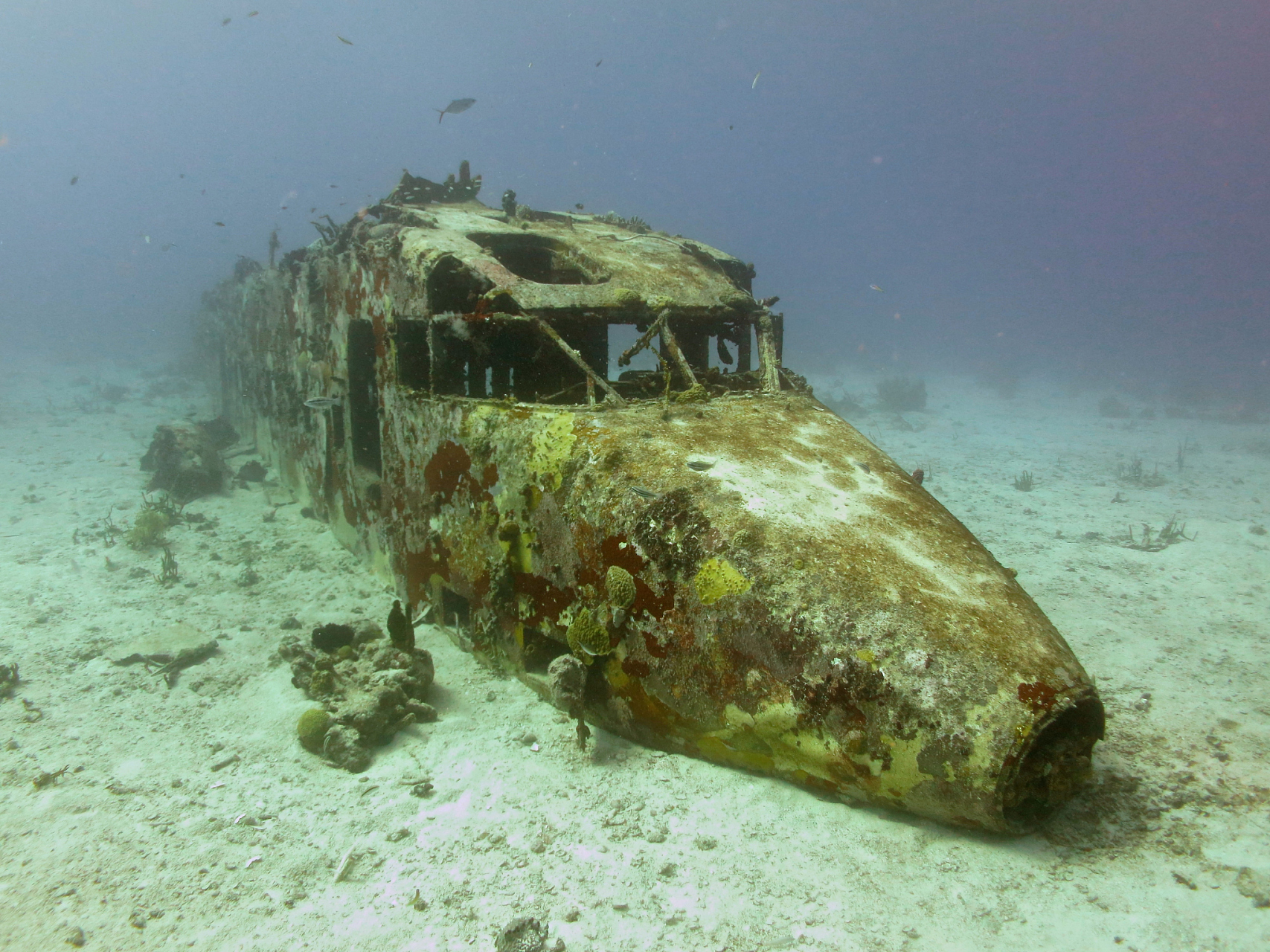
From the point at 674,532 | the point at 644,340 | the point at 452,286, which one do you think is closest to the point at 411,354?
the point at 452,286

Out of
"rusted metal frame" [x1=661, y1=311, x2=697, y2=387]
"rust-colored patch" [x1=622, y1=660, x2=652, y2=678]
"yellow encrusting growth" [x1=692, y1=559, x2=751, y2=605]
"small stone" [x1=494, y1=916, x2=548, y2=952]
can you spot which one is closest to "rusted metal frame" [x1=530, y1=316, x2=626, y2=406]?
"rusted metal frame" [x1=661, y1=311, x2=697, y2=387]

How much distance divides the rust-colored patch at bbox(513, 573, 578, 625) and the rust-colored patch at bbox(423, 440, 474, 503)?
0.77 m

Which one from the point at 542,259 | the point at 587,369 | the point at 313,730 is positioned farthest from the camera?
the point at 542,259

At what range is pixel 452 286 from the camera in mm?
4434

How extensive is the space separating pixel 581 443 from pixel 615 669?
1.13m

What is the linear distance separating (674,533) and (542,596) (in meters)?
0.90

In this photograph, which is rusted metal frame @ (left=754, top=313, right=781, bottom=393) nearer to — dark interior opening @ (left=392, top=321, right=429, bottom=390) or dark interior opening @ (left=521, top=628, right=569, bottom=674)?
dark interior opening @ (left=521, top=628, right=569, bottom=674)

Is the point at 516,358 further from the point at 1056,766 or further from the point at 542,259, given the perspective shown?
the point at 1056,766

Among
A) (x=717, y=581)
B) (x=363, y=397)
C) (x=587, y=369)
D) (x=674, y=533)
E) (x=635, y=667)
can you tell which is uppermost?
(x=587, y=369)

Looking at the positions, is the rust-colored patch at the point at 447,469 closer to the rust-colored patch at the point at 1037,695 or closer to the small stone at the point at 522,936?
the small stone at the point at 522,936

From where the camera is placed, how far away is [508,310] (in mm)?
3994

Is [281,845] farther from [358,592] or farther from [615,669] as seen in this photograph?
[358,592]

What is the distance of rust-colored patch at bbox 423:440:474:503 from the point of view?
3906mm

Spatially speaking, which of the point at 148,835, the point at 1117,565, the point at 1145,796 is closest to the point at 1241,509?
Result: the point at 1117,565
